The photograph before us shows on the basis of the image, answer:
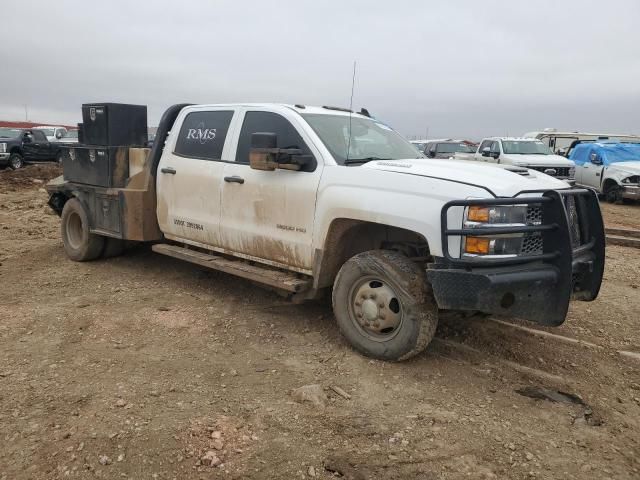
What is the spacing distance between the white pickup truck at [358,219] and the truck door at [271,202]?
12 mm

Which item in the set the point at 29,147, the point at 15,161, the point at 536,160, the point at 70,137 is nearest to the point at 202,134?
the point at 536,160

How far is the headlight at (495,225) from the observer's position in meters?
3.55

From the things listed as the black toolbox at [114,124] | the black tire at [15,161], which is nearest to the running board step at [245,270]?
the black toolbox at [114,124]

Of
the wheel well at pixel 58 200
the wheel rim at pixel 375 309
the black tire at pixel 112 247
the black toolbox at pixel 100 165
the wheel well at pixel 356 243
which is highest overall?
the black toolbox at pixel 100 165

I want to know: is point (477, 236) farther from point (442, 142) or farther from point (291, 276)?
point (442, 142)

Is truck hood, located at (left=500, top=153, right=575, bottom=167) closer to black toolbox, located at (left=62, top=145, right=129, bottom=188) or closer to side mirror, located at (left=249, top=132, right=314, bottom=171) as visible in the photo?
black toolbox, located at (left=62, top=145, right=129, bottom=188)

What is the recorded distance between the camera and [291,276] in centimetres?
471

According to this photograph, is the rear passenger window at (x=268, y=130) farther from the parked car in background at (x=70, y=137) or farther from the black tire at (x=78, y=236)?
the parked car in background at (x=70, y=137)

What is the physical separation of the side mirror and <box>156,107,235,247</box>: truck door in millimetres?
771

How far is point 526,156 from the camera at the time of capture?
52.7ft

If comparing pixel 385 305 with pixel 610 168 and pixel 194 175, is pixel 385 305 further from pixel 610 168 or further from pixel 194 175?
pixel 610 168

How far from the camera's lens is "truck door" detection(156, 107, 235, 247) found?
532 centimetres

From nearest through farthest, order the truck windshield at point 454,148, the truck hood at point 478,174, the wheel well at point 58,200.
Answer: the truck hood at point 478,174 → the wheel well at point 58,200 → the truck windshield at point 454,148

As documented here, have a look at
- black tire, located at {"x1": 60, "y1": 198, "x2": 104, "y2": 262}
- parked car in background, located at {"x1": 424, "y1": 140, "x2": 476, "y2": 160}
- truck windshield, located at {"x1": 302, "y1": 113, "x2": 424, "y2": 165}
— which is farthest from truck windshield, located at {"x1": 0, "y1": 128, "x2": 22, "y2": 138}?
truck windshield, located at {"x1": 302, "y1": 113, "x2": 424, "y2": 165}
